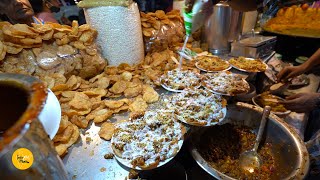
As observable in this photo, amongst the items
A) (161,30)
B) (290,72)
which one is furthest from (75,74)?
(290,72)

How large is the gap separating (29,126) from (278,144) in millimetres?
1823

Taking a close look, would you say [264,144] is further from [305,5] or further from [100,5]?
[305,5]


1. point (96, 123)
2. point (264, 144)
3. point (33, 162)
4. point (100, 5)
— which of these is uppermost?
point (100, 5)

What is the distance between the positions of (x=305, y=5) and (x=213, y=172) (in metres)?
4.79

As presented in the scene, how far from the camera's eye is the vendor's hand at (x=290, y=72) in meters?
2.34

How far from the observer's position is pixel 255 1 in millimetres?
3088

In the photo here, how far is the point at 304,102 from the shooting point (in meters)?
1.95

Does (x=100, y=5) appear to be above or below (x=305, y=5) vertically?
above

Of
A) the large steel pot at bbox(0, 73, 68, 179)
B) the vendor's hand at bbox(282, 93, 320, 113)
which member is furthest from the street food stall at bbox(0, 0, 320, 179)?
the vendor's hand at bbox(282, 93, 320, 113)

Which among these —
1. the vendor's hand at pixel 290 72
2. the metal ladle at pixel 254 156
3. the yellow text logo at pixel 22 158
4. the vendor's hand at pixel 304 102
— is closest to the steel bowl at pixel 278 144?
the metal ladle at pixel 254 156

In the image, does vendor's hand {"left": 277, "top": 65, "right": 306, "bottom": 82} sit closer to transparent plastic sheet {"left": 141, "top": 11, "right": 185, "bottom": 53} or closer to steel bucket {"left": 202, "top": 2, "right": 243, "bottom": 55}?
steel bucket {"left": 202, "top": 2, "right": 243, "bottom": 55}

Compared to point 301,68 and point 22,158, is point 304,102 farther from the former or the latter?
point 22,158

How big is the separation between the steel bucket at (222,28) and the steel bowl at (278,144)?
4.20 ft

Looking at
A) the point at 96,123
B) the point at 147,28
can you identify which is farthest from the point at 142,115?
the point at 147,28
